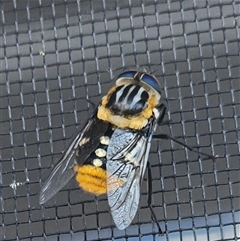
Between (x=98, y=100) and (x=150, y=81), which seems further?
(x=98, y=100)

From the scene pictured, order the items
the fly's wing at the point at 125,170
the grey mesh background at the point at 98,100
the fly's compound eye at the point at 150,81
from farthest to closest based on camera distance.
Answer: the grey mesh background at the point at 98,100, the fly's compound eye at the point at 150,81, the fly's wing at the point at 125,170

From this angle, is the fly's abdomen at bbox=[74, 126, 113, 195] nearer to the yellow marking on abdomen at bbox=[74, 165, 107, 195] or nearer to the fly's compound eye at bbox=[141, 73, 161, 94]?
the yellow marking on abdomen at bbox=[74, 165, 107, 195]

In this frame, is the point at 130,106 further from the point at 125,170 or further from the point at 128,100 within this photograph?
the point at 125,170

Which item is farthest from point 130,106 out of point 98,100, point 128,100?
point 98,100

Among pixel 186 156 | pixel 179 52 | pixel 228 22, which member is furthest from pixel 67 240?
pixel 228 22

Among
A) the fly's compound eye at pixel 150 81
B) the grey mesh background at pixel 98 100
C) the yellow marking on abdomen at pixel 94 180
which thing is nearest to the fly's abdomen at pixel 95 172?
the yellow marking on abdomen at pixel 94 180

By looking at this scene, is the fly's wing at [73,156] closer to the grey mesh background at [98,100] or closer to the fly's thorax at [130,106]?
the fly's thorax at [130,106]
